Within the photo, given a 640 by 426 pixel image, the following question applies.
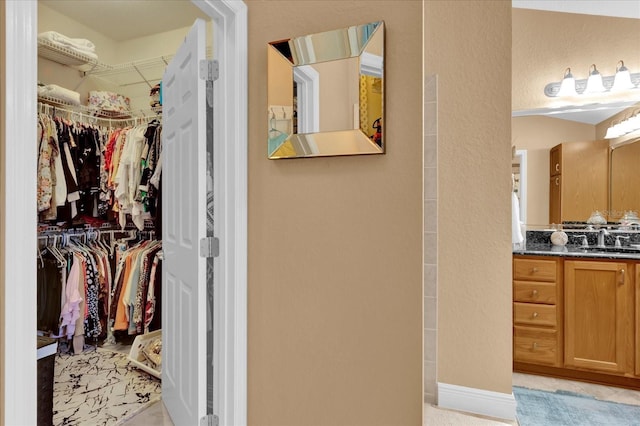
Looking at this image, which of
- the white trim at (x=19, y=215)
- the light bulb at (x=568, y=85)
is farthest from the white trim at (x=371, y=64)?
the light bulb at (x=568, y=85)

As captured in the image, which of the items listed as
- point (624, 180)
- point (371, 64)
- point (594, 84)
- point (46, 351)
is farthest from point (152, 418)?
point (594, 84)

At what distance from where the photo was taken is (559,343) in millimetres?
2678

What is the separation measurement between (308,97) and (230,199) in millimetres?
534

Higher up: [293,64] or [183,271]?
[293,64]

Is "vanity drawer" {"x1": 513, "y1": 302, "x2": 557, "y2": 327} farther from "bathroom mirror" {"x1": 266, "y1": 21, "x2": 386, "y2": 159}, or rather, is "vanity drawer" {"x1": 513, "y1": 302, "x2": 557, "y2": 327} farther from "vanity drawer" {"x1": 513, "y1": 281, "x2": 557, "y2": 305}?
"bathroom mirror" {"x1": 266, "y1": 21, "x2": 386, "y2": 159}

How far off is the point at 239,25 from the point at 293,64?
318 millimetres

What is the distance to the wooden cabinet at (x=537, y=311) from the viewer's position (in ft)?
8.79

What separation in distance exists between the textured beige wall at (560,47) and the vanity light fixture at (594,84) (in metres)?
0.05

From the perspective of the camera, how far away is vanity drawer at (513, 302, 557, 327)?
106 inches

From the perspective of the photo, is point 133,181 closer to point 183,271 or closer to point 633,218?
point 183,271

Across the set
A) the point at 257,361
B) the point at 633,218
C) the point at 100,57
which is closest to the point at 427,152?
the point at 257,361

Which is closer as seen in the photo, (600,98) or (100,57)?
(600,98)

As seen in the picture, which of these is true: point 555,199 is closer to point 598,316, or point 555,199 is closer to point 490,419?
point 598,316

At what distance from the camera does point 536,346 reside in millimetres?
2717
